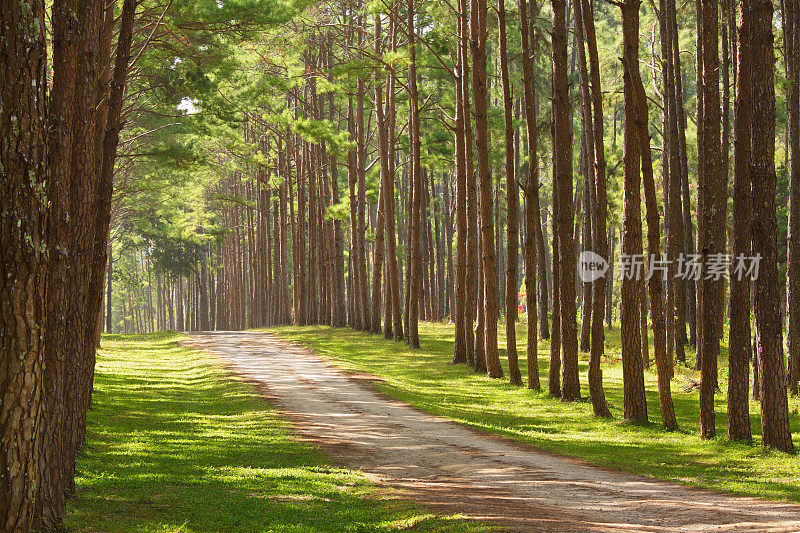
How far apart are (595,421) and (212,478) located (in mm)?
8019

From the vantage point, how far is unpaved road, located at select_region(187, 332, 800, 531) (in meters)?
7.28

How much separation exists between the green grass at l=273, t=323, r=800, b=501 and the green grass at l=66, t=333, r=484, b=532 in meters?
3.81

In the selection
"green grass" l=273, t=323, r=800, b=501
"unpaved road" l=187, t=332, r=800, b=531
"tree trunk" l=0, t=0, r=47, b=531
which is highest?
"tree trunk" l=0, t=0, r=47, b=531

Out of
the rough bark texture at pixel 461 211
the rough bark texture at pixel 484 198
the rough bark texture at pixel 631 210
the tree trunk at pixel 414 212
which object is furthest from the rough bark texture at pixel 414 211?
the rough bark texture at pixel 631 210

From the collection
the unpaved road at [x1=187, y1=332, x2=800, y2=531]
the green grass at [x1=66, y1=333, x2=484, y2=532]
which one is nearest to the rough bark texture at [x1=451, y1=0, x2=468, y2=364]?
the unpaved road at [x1=187, y1=332, x2=800, y2=531]

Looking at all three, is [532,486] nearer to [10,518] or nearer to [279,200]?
[10,518]

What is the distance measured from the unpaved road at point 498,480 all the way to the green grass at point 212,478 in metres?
0.53

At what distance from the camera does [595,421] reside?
47.8ft

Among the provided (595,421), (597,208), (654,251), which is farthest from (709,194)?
(595,421)

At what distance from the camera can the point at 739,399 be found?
12.1 meters

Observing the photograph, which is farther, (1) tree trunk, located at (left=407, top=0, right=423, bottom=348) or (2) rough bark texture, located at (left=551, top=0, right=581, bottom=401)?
(1) tree trunk, located at (left=407, top=0, right=423, bottom=348)

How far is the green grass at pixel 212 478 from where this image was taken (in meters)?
7.41

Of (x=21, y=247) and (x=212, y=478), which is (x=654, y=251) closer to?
(x=212, y=478)

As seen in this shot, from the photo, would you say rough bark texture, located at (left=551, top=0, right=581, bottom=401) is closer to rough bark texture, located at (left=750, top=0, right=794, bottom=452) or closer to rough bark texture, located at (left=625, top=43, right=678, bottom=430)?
rough bark texture, located at (left=625, top=43, right=678, bottom=430)
